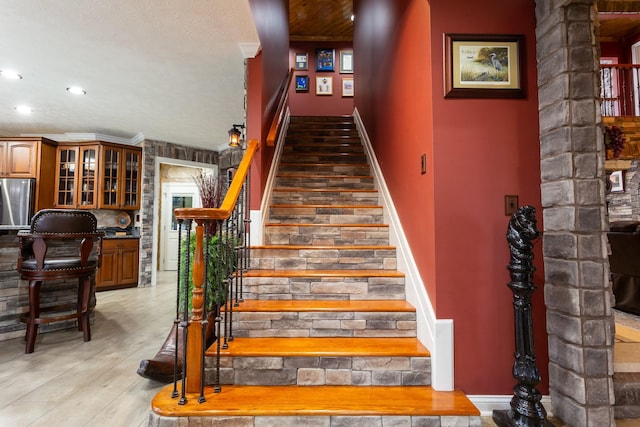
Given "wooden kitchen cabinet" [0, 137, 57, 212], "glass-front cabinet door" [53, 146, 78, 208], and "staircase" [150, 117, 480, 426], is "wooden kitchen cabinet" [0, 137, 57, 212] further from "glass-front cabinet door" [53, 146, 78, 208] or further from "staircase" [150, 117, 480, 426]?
"staircase" [150, 117, 480, 426]

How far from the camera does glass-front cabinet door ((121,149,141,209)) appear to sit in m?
5.17

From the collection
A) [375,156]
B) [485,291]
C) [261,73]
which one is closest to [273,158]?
[261,73]

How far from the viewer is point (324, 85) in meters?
6.09

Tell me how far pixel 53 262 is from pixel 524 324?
350 cm

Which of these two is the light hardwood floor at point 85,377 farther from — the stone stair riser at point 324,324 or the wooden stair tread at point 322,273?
the wooden stair tread at point 322,273

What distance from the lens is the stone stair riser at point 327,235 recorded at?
2.56 meters

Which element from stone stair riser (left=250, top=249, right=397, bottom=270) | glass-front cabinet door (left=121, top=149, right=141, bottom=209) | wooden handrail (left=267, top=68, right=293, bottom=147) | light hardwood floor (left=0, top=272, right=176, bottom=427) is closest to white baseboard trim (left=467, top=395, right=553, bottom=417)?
stone stair riser (left=250, top=249, right=397, bottom=270)

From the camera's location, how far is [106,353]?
246 cm

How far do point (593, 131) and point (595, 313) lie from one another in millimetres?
859

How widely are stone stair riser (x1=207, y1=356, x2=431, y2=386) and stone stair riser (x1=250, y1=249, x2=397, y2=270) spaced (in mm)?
791

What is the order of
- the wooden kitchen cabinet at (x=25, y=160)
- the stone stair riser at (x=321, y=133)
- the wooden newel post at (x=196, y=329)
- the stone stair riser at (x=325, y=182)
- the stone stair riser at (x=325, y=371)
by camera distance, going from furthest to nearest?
the wooden kitchen cabinet at (x=25, y=160) < the stone stair riser at (x=321, y=133) < the stone stair riser at (x=325, y=182) < the stone stair riser at (x=325, y=371) < the wooden newel post at (x=196, y=329)

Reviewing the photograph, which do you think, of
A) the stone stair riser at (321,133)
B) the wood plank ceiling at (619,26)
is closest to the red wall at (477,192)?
the stone stair riser at (321,133)

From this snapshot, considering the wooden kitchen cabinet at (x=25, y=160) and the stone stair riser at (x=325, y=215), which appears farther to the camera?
the wooden kitchen cabinet at (x=25, y=160)

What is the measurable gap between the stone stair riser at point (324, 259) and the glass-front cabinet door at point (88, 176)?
4.26 meters
